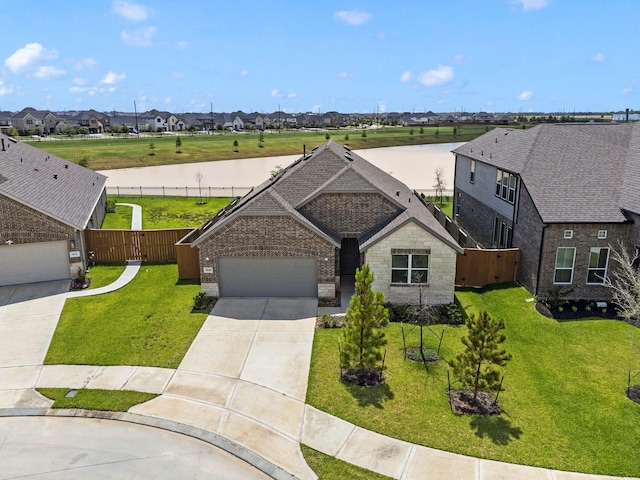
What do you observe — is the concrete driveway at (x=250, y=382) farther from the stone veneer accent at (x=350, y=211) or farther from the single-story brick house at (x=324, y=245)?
the stone veneer accent at (x=350, y=211)

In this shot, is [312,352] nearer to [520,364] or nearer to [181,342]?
[181,342]

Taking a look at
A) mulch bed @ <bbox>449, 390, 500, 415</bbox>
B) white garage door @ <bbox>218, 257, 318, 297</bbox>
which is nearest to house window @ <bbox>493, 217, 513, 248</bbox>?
white garage door @ <bbox>218, 257, 318, 297</bbox>

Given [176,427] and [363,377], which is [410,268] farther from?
[176,427]

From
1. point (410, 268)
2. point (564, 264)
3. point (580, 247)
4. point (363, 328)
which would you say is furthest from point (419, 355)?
point (580, 247)

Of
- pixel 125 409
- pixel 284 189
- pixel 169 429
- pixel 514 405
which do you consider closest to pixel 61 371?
pixel 125 409

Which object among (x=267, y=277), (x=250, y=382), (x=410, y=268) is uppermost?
(x=410, y=268)

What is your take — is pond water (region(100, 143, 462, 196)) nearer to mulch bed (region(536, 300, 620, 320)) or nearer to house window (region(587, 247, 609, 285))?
house window (region(587, 247, 609, 285))
